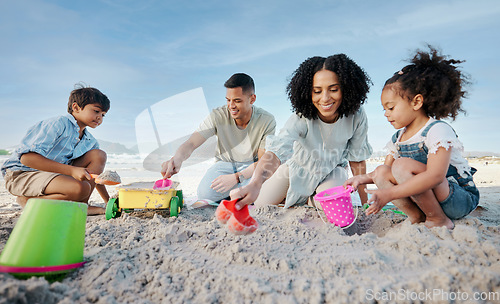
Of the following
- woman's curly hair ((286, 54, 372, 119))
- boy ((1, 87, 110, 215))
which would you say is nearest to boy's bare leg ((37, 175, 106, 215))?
boy ((1, 87, 110, 215))

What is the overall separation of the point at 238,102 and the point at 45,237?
2.31m

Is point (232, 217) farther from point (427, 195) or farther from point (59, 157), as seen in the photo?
point (59, 157)

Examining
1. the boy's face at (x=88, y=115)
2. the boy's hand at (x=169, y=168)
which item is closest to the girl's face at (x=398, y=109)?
the boy's hand at (x=169, y=168)

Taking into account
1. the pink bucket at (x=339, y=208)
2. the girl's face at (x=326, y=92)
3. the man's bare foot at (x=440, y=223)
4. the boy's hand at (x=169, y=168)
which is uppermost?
the girl's face at (x=326, y=92)

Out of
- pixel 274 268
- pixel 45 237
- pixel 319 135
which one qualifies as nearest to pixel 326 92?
pixel 319 135

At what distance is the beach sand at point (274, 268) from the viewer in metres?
1.25

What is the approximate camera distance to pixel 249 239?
185 cm

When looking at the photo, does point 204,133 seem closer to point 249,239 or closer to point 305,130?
point 305,130

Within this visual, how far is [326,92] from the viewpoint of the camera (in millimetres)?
2459

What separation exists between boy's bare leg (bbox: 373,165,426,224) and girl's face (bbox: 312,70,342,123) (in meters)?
0.62

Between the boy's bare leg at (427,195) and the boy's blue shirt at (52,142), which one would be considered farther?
the boy's blue shirt at (52,142)

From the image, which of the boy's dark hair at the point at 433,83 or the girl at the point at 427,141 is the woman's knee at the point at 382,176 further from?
the boy's dark hair at the point at 433,83

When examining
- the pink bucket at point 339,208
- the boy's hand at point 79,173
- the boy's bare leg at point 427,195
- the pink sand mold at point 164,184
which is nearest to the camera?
the boy's bare leg at point 427,195

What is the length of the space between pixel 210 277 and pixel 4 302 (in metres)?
0.71
